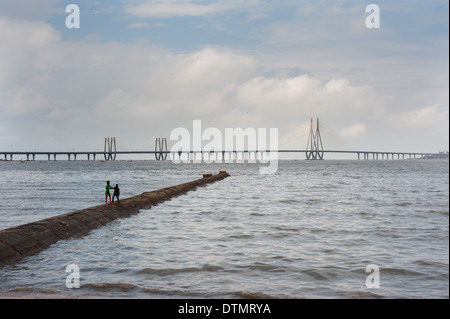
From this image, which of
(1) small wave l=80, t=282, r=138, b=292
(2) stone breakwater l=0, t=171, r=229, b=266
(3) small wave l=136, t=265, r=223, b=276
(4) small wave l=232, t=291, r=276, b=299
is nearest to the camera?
(4) small wave l=232, t=291, r=276, b=299

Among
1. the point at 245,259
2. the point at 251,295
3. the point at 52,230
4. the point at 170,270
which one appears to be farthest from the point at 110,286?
the point at 52,230

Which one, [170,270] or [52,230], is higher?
[52,230]

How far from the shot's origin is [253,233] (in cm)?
1820

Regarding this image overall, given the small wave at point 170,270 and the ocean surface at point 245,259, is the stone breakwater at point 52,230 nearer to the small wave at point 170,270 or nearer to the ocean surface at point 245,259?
the ocean surface at point 245,259

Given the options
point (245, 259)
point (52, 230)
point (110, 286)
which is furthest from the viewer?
point (52, 230)

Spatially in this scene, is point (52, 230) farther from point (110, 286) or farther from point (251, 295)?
point (251, 295)

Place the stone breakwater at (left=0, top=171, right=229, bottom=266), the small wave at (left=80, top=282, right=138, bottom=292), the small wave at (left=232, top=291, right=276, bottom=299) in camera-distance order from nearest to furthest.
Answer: the small wave at (left=232, top=291, right=276, bottom=299) → the small wave at (left=80, top=282, right=138, bottom=292) → the stone breakwater at (left=0, top=171, right=229, bottom=266)

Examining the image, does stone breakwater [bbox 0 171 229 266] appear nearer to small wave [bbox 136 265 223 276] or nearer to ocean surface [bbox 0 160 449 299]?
ocean surface [bbox 0 160 449 299]

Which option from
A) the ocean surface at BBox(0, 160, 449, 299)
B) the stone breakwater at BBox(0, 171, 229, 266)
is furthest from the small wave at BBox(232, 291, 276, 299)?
the stone breakwater at BBox(0, 171, 229, 266)

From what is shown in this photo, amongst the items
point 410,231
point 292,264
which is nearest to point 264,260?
point 292,264
